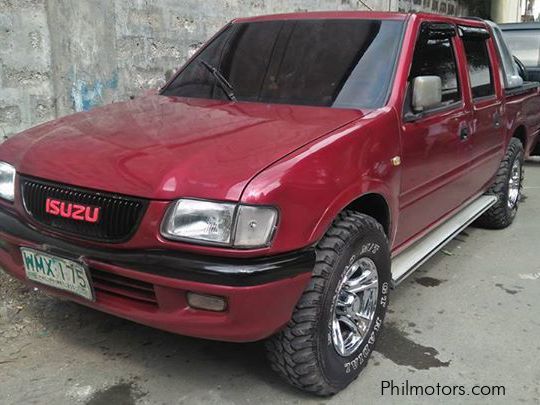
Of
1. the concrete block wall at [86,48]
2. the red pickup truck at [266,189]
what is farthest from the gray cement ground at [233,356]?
the concrete block wall at [86,48]

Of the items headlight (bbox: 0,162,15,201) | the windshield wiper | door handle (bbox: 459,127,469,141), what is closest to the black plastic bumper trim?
headlight (bbox: 0,162,15,201)

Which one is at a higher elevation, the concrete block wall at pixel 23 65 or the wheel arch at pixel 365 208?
the concrete block wall at pixel 23 65

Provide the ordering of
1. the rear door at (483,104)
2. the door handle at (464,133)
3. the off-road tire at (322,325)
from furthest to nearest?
the rear door at (483,104), the door handle at (464,133), the off-road tire at (322,325)

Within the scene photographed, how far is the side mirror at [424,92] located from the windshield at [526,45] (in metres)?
6.54

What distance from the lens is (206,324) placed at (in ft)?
7.58

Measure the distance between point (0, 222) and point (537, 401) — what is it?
105 inches

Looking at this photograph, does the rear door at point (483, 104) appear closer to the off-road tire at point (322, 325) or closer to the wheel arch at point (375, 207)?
the wheel arch at point (375, 207)

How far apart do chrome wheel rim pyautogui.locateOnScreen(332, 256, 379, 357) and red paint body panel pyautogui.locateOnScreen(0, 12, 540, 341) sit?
1.17ft

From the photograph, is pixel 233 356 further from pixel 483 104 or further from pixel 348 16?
pixel 483 104

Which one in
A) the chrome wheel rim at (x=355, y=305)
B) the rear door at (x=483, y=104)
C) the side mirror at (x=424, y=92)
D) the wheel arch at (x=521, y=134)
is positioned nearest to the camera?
the chrome wheel rim at (x=355, y=305)

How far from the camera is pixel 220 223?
2.25 m

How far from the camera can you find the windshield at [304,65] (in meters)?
3.22

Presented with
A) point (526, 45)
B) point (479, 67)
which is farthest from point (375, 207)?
point (526, 45)

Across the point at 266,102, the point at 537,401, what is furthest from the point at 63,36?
the point at 537,401
